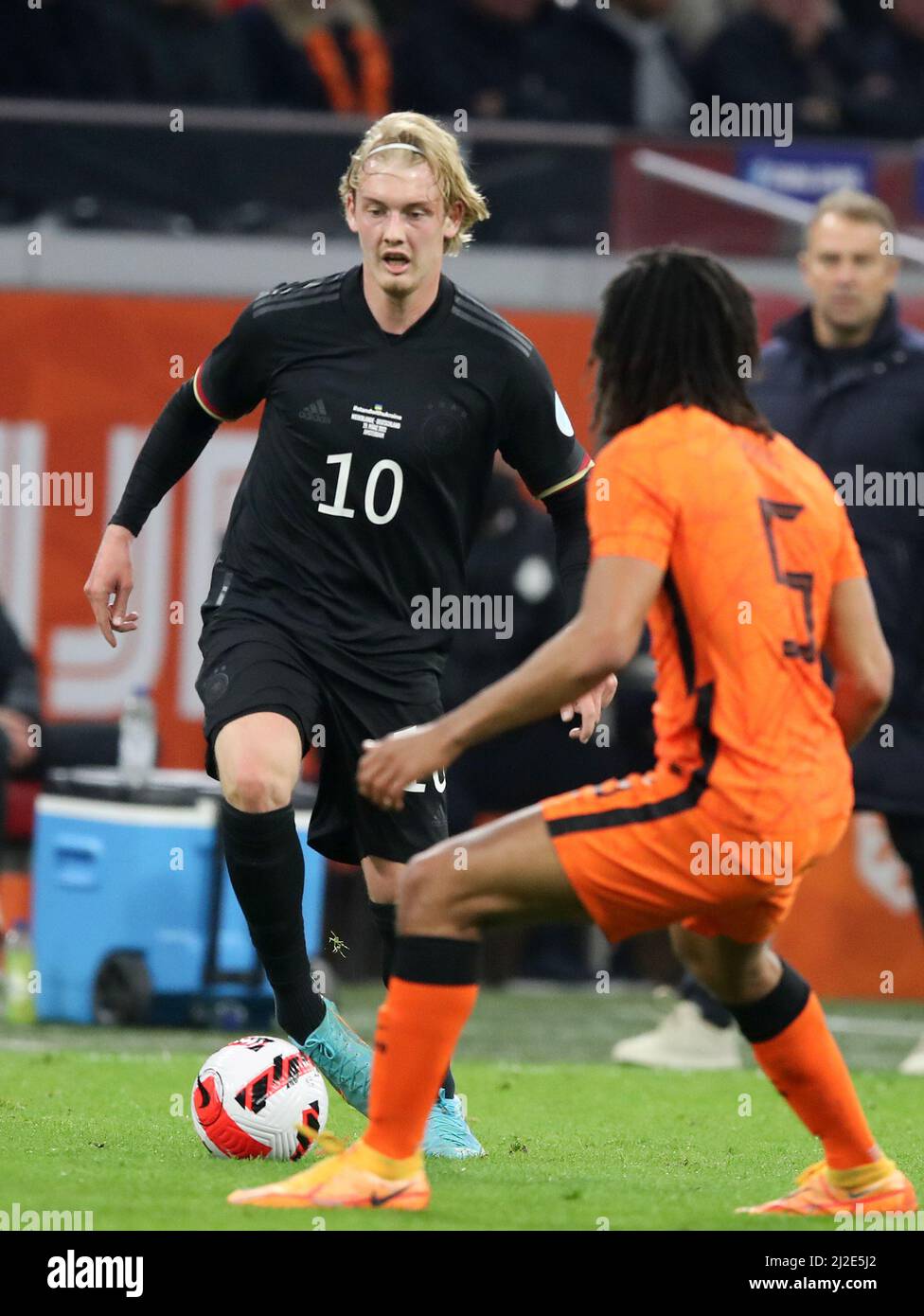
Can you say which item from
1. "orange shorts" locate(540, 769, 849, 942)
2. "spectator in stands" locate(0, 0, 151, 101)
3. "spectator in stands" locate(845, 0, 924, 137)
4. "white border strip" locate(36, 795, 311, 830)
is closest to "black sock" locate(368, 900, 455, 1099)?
"orange shorts" locate(540, 769, 849, 942)

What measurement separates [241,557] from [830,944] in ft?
18.9

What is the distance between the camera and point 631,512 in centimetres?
414

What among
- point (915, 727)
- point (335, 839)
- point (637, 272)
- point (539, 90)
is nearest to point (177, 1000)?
point (915, 727)

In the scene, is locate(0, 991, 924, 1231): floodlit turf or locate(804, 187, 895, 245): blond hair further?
locate(804, 187, 895, 245): blond hair

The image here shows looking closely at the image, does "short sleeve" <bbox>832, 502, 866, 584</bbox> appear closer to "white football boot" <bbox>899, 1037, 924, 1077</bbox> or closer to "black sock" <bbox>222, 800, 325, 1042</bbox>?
"black sock" <bbox>222, 800, 325, 1042</bbox>

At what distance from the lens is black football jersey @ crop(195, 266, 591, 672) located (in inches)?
218

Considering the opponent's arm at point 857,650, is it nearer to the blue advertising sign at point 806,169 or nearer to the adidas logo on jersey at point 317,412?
the adidas logo on jersey at point 317,412

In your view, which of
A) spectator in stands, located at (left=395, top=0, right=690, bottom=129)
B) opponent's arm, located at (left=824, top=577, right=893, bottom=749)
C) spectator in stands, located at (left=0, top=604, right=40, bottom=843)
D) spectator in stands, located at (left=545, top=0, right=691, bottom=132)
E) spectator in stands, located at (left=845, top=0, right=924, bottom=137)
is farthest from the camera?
spectator in stands, located at (left=845, top=0, right=924, bottom=137)

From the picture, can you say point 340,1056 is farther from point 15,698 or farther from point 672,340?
point 15,698

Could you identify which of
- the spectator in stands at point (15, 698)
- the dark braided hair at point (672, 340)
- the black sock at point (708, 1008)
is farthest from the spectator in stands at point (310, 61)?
the dark braided hair at point (672, 340)

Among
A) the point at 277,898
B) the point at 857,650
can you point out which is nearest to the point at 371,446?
the point at 277,898

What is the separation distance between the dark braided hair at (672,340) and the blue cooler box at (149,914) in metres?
4.81

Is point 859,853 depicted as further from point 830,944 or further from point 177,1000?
point 177,1000

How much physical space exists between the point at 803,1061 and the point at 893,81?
1150cm
